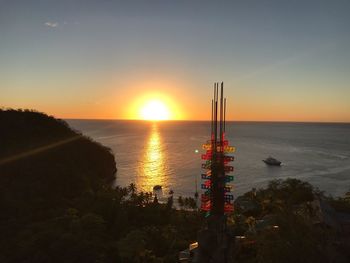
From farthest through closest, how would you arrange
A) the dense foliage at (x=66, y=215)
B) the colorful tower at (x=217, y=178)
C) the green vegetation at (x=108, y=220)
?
the dense foliage at (x=66, y=215) < the green vegetation at (x=108, y=220) < the colorful tower at (x=217, y=178)

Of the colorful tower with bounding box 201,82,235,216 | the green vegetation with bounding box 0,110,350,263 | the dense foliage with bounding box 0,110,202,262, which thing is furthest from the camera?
the dense foliage with bounding box 0,110,202,262

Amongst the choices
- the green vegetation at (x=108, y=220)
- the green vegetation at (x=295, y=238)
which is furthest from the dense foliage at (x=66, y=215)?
the green vegetation at (x=295, y=238)

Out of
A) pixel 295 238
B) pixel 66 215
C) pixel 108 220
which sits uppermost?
pixel 295 238

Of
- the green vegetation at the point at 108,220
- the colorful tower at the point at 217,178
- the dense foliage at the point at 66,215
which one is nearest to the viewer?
the colorful tower at the point at 217,178

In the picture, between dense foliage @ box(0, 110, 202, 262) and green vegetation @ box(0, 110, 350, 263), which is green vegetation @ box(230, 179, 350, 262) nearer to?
green vegetation @ box(0, 110, 350, 263)

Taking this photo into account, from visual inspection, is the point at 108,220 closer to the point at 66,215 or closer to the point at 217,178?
the point at 66,215

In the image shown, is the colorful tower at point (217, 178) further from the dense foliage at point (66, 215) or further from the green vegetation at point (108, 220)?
the dense foliage at point (66, 215)

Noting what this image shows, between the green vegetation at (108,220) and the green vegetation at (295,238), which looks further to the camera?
the green vegetation at (108,220)

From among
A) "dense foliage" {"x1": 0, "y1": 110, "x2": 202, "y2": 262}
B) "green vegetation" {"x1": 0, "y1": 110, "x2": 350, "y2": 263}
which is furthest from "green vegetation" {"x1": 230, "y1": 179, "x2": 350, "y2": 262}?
"dense foliage" {"x1": 0, "y1": 110, "x2": 202, "y2": 262}

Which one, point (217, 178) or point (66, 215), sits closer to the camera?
point (217, 178)

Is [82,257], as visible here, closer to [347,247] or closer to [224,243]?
[224,243]

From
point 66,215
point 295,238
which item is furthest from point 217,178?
point 66,215

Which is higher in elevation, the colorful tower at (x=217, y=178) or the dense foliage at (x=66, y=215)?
the colorful tower at (x=217, y=178)

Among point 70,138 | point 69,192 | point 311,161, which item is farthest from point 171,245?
point 311,161
